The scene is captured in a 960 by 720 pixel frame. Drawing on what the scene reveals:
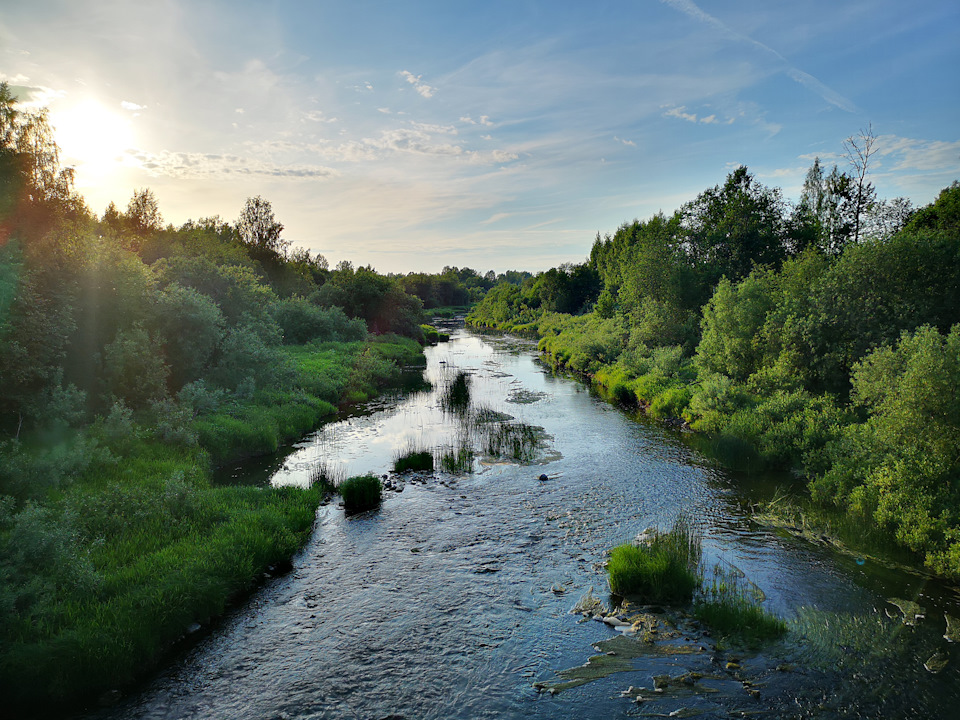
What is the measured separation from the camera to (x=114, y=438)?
17.1 m

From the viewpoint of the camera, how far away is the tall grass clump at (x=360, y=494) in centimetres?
1742

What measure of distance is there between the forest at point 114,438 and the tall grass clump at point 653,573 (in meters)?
9.04

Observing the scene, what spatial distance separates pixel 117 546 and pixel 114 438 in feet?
21.3

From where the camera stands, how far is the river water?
358 inches

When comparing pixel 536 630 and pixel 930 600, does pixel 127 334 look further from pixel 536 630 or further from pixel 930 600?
pixel 930 600

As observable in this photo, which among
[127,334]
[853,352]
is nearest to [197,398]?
[127,334]

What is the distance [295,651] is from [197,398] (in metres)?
15.9

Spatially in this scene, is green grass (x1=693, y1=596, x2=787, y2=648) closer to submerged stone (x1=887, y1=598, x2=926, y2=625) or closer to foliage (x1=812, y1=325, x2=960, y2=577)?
submerged stone (x1=887, y1=598, x2=926, y2=625)

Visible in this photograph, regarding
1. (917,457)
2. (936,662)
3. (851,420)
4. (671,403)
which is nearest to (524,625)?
(936,662)

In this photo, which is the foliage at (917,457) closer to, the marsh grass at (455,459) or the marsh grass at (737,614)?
the marsh grass at (737,614)

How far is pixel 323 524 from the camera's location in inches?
643

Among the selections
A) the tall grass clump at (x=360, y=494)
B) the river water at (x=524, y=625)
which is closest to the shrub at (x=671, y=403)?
the river water at (x=524, y=625)

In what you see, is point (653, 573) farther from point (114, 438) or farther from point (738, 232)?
point (738, 232)

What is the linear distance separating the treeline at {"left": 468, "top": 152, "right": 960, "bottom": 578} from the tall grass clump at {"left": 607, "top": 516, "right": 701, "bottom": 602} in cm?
590
